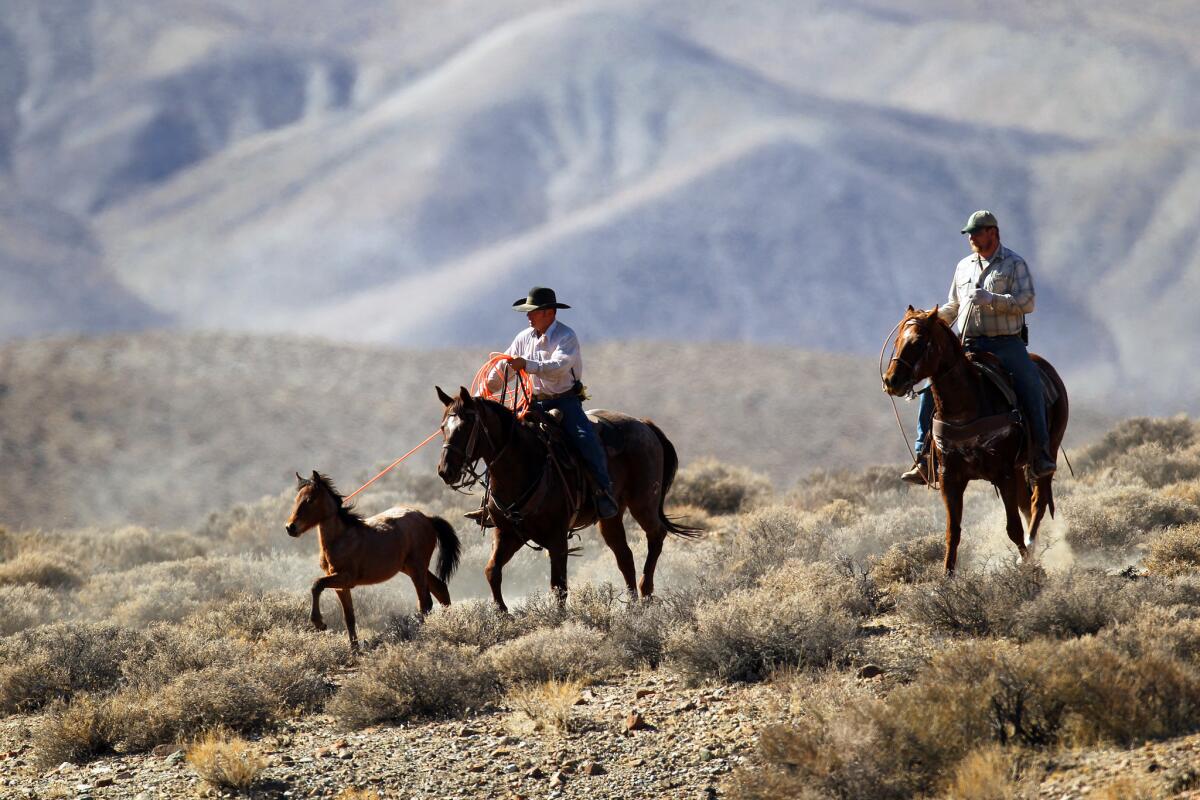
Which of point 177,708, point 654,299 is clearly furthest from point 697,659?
point 654,299

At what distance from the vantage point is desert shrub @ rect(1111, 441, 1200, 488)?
680 inches

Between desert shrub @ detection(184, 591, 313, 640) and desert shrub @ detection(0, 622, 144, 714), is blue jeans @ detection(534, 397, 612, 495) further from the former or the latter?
desert shrub @ detection(0, 622, 144, 714)

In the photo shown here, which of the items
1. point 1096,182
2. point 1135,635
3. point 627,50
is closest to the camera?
point 1135,635

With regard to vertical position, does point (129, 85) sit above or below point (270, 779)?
above

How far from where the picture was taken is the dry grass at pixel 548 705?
8328 mm

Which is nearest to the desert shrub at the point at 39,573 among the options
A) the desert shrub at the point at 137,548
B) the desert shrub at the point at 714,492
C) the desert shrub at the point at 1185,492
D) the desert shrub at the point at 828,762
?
the desert shrub at the point at 137,548

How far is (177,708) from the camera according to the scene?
9.17m

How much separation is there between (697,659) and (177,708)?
3635mm

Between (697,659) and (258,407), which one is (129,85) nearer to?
(258,407)

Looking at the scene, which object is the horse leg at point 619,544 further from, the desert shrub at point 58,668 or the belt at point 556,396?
the desert shrub at point 58,668

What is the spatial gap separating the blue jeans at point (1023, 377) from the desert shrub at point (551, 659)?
3462 mm

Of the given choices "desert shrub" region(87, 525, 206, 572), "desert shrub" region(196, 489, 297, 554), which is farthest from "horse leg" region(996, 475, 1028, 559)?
"desert shrub" region(87, 525, 206, 572)

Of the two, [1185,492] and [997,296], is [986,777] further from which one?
[1185,492]

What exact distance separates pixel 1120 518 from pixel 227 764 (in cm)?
913
